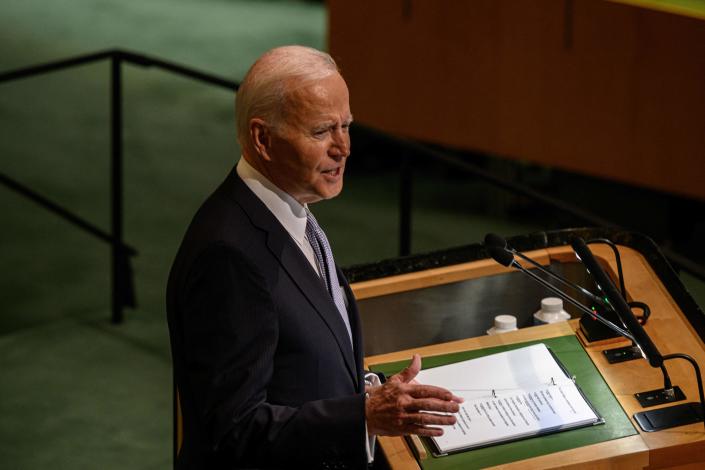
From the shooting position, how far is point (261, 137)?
205 cm

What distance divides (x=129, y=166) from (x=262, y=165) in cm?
466

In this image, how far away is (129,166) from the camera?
21.8 ft

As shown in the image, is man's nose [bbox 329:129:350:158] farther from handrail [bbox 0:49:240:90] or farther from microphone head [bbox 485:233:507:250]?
handrail [bbox 0:49:240:90]

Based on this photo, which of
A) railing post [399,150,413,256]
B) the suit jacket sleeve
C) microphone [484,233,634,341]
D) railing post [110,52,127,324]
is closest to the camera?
the suit jacket sleeve

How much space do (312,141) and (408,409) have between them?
45 centimetres

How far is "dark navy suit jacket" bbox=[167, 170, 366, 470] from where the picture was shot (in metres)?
Result: 1.95

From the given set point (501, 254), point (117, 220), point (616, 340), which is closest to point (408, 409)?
point (501, 254)

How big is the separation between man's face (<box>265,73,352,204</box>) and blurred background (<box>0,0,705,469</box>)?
1.66m

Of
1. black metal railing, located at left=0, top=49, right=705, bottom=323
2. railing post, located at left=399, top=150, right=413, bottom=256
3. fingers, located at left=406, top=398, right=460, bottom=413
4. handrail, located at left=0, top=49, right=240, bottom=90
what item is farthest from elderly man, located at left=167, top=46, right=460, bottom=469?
handrail, located at left=0, top=49, right=240, bottom=90

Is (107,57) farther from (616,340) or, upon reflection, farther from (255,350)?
(255,350)

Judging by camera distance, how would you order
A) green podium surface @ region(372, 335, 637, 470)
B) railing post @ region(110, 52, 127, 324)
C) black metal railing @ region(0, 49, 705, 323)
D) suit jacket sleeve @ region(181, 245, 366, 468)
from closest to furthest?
suit jacket sleeve @ region(181, 245, 366, 468) → green podium surface @ region(372, 335, 637, 470) → black metal railing @ region(0, 49, 705, 323) → railing post @ region(110, 52, 127, 324)

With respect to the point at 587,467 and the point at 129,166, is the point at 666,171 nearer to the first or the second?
the point at 129,166

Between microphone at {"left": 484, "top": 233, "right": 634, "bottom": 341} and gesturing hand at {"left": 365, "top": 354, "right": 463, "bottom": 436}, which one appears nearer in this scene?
gesturing hand at {"left": 365, "top": 354, "right": 463, "bottom": 436}

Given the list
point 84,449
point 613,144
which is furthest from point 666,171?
point 84,449
